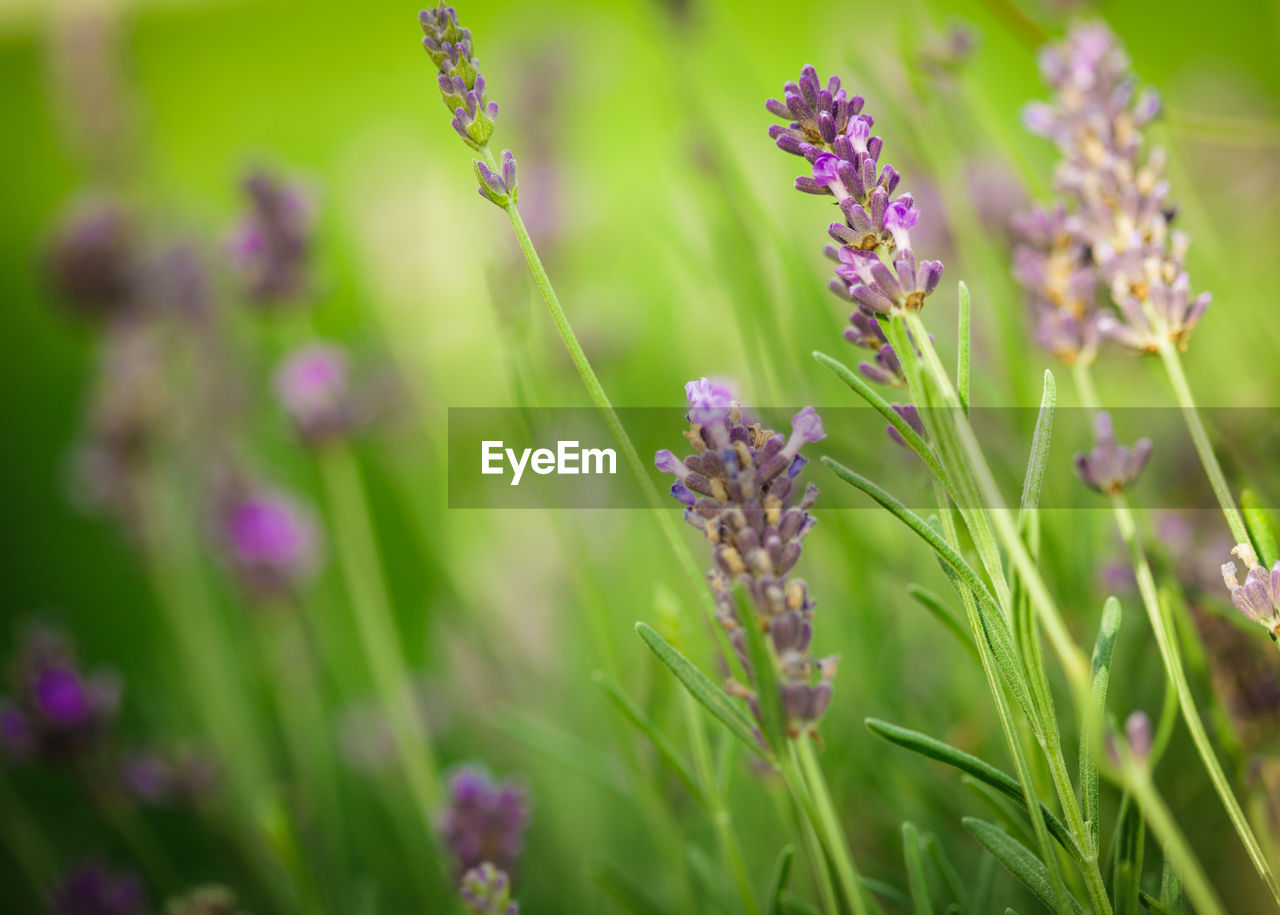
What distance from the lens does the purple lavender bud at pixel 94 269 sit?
109 cm

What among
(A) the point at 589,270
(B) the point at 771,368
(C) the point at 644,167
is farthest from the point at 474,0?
(B) the point at 771,368

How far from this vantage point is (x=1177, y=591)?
0.44m

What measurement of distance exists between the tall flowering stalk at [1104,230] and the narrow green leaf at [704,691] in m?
0.23

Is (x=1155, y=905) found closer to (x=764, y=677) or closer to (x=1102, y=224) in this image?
(x=764, y=677)

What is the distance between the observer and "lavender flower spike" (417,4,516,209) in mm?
343

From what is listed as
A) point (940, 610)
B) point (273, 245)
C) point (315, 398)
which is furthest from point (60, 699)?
point (940, 610)

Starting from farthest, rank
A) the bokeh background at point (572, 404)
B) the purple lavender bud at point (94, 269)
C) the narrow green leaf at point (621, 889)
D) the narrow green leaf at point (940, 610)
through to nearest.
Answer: the purple lavender bud at point (94, 269) → the bokeh background at point (572, 404) → the narrow green leaf at point (621, 889) → the narrow green leaf at point (940, 610)

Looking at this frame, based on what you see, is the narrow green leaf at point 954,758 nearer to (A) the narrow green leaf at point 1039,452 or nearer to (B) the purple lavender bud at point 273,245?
(A) the narrow green leaf at point 1039,452

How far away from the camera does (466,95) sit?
1.14 feet

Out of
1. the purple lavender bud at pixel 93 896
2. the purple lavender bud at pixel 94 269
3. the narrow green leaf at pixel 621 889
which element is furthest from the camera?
the purple lavender bud at pixel 94 269

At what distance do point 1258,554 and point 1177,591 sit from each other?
0.07 metres

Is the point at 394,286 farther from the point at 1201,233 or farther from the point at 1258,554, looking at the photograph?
the point at 1258,554

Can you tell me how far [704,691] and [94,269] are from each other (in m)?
1.09

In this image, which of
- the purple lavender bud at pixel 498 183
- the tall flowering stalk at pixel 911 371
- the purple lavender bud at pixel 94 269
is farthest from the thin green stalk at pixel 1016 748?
the purple lavender bud at pixel 94 269
